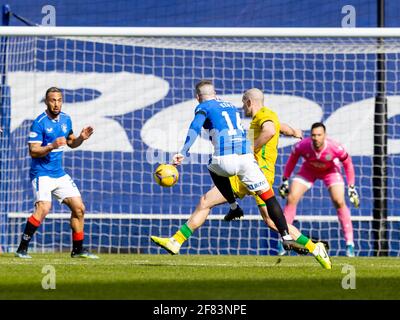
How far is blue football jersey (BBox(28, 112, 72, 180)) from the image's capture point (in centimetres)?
1242

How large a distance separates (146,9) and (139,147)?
8.75 feet

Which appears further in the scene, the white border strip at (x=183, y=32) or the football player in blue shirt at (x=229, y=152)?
the white border strip at (x=183, y=32)

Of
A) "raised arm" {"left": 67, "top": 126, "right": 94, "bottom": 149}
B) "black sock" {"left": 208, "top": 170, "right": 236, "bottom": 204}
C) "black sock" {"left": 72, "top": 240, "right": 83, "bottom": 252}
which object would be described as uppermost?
"raised arm" {"left": 67, "top": 126, "right": 94, "bottom": 149}

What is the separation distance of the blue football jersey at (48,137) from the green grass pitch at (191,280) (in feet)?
3.76

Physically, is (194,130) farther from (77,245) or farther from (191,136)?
(77,245)

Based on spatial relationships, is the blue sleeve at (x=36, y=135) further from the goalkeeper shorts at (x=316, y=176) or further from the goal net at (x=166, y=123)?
the goalkeeper shorts at (x=316, y=176)

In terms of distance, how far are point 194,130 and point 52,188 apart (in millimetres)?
2705

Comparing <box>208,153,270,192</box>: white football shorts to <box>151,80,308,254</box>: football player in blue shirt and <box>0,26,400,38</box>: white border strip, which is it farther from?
<box>0,26,400,38</box>: white border strip

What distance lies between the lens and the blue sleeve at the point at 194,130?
10.4 meters

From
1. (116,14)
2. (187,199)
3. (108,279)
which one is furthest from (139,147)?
(108,279)

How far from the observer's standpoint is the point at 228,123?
10.9 metres

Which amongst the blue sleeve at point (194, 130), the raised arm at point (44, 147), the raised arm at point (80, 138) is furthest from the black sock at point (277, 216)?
the raised arm at point (44, 147)

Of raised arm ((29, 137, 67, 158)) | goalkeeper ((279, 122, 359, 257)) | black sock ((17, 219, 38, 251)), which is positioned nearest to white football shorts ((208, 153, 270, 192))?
raised arm ((29, 137, 67, 158))

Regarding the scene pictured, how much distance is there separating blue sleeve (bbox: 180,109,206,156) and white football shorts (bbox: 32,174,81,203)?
2519 millimetres
